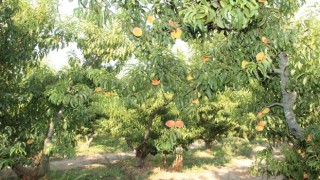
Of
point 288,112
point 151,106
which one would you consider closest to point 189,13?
point 288,112

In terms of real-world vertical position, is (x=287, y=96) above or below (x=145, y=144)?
above

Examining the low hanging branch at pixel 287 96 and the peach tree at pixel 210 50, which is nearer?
the peach tree at pixel 210 50

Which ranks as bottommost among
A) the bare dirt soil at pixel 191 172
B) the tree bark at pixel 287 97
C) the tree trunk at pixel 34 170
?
the bare dirt soil at pixel 191 172

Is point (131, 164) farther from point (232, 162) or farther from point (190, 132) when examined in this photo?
point (232, 162)

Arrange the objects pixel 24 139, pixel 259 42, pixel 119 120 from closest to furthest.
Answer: pixel 259 42
pixel 24 139
pixel 119 120

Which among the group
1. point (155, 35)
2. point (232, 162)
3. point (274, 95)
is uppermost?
point (155, 35)

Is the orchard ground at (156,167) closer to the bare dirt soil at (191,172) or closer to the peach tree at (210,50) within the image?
the bare dirt soil at (191,172)

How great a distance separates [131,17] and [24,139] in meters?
5.24

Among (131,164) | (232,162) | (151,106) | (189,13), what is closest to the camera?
(189,13)

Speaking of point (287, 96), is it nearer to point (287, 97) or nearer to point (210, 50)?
point (287, 97)

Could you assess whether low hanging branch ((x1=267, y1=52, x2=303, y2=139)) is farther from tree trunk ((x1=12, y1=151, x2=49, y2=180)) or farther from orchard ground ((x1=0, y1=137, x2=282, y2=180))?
orchard ground ((x1=0, y1=137, x2=282, y2=180))

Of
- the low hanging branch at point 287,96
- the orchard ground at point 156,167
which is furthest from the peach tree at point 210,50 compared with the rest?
the orchard ground at point 156,167

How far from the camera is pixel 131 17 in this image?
309 centimetres

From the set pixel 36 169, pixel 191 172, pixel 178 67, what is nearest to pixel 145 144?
pixel 191 172
